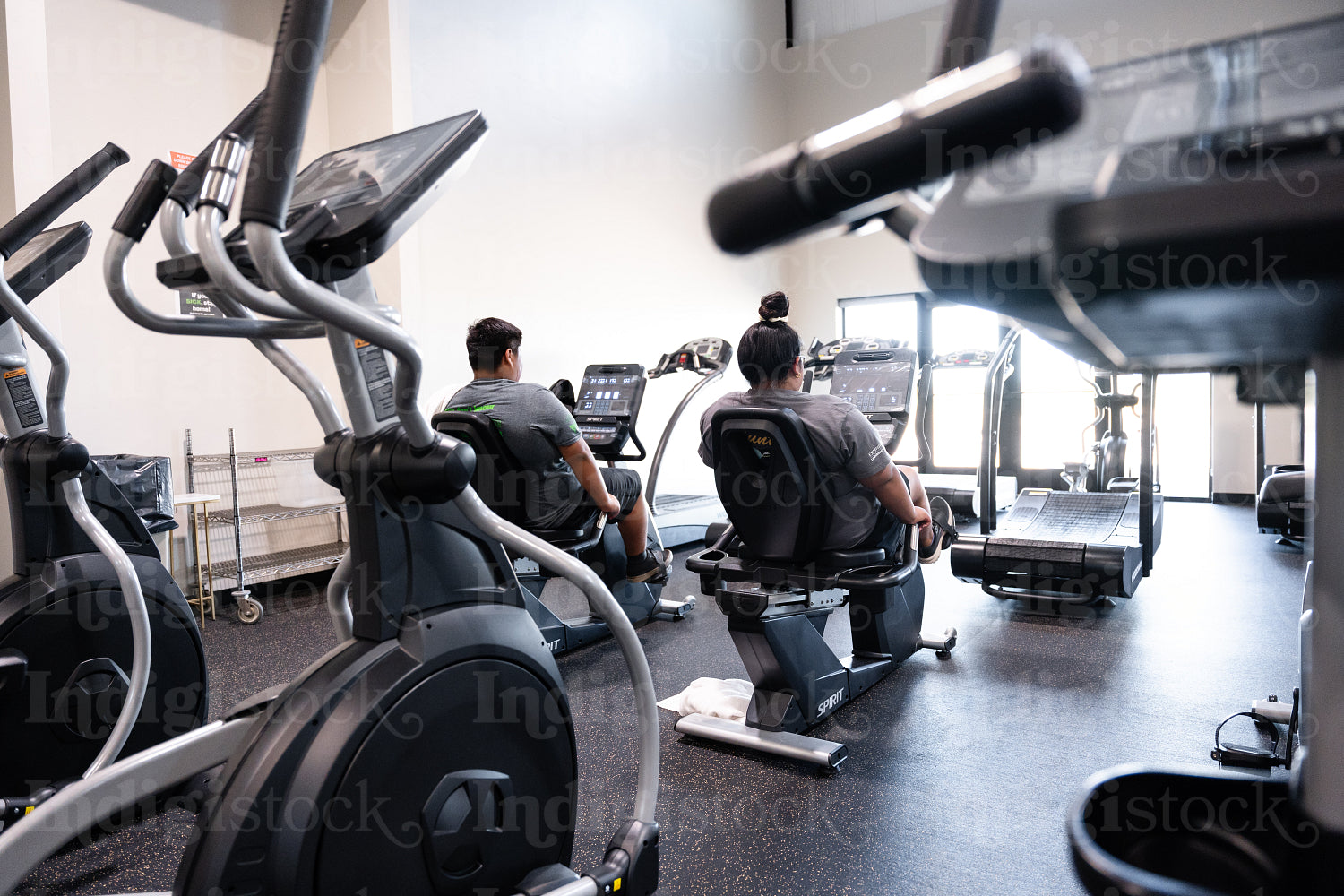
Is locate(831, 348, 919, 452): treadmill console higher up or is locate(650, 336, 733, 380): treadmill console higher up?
locate(650, 336, 733, 380): treadmill console

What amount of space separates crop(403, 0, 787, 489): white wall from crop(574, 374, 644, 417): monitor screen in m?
0.85

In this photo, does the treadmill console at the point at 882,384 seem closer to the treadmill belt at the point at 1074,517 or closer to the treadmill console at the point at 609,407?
the treadmill belt at the point at 1074,517

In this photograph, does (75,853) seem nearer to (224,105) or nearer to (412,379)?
(412,379)

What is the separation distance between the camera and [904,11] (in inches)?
331

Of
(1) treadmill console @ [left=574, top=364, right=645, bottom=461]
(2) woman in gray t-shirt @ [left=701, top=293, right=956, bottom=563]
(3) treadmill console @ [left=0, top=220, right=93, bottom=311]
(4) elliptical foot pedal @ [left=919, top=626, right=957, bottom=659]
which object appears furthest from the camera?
(1) treadmill console @ [left=574, top=364, right=645, bottom=461]

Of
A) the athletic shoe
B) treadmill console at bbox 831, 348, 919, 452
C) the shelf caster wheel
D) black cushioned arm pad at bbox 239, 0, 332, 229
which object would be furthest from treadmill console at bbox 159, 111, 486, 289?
the shelf caster wheel

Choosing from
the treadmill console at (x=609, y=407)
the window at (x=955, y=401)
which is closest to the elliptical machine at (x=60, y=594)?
the treadmill console at (x=609, y=407)

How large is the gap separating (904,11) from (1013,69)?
30.4ft

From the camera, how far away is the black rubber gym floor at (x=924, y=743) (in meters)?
1.84

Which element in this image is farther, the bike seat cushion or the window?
the window

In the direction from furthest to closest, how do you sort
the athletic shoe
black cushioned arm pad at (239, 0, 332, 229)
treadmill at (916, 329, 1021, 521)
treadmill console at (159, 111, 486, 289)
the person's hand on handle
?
treadmill at (916, 329, 1021, 521)
the athletic shoe
the person's hand on handle
treadmill console at (159, 111, 486, 289)
black cushioned arm pad at (239, 0, 332, 229)

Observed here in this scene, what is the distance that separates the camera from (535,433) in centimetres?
306

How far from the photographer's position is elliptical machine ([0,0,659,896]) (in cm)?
109

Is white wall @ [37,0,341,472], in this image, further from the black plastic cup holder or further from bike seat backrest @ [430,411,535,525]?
the black plastic cup holder
